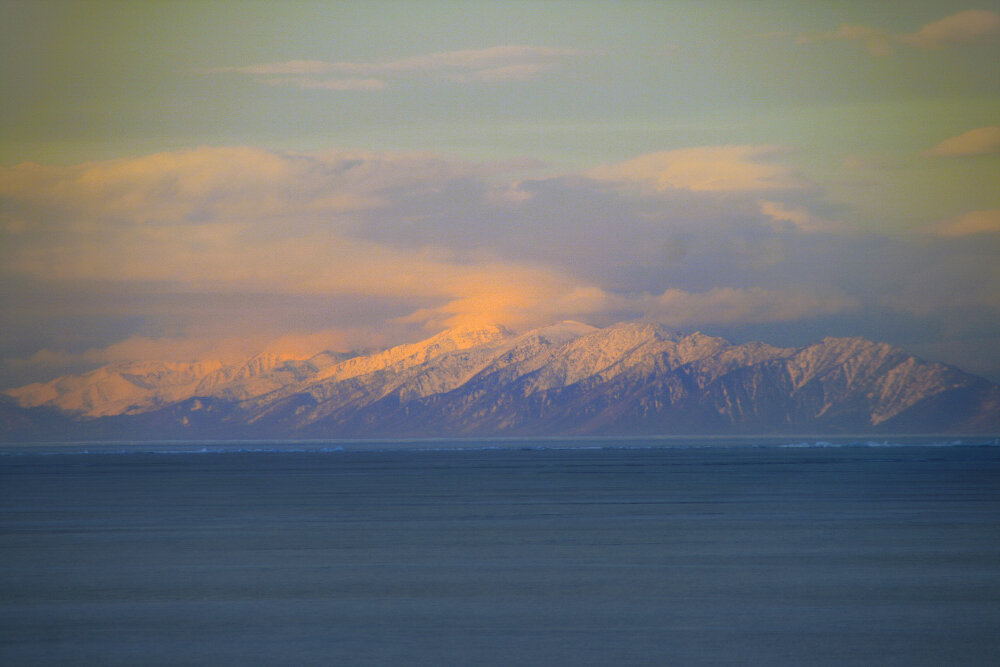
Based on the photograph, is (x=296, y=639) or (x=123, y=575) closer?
(x=296, y=639)

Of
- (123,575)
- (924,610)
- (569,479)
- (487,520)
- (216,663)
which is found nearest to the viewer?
(216,663)

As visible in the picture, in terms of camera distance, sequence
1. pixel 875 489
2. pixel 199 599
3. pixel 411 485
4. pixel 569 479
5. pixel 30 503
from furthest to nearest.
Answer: pixel 569 479, pixel 411 485, pixel 875 489, pixel 30 503, pixel 199 599

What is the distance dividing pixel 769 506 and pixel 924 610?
91.4ft

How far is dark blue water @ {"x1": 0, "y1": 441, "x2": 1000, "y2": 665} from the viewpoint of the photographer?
18.1 metres

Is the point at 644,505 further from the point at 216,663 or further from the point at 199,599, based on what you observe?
the point at 216,663

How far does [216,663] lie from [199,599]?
5963 millimetres

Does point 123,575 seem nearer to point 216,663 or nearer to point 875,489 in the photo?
point 216,663

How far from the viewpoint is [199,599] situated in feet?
75.2

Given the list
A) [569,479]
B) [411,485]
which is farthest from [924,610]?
[569,479]

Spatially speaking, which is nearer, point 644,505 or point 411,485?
point 644,505

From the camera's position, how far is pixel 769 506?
160 ft

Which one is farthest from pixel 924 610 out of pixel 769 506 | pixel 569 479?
pixel 569 479

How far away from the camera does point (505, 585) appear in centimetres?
2453

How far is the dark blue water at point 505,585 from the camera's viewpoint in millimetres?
18094
